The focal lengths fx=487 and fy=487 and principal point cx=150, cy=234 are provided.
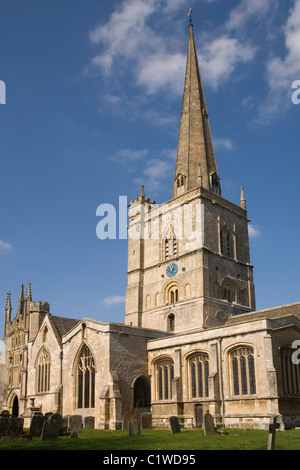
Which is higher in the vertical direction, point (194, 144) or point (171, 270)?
point (194, 144)

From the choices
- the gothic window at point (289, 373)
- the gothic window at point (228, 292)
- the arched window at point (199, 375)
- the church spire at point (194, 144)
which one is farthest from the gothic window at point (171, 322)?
the gothic window at point (289, 373)

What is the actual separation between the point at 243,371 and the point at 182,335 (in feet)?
18.5

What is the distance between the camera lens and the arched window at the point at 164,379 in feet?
109

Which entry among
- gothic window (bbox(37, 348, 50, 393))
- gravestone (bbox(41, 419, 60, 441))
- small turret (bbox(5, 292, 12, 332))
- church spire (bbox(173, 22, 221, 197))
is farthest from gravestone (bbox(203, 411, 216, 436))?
small turret (bbox(5, 292, 12, 332))

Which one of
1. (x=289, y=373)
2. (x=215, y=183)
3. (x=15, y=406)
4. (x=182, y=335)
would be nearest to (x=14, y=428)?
(x=182, y=335)

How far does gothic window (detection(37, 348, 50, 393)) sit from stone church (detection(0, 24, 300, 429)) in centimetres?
8

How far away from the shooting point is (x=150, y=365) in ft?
→ 115

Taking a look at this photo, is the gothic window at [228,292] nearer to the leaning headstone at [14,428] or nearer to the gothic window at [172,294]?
the gothic window at [172,294]

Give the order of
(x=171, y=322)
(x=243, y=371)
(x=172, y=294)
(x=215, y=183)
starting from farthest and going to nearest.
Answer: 1. (x=215, y=183)
2. (x=172, y=294)
3. (x=171, y=322)
4. (x=243, y=371)

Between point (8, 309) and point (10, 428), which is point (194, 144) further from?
point (10, 428)

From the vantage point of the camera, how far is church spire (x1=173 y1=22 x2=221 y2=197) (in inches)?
1840

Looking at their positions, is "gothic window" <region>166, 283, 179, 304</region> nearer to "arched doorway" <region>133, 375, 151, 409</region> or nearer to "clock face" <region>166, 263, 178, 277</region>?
"clock face" <region>166, 263, 178, 277</region>

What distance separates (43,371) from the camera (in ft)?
136

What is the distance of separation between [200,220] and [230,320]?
9068 mm
